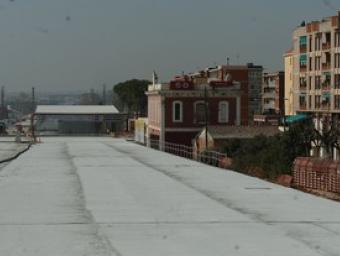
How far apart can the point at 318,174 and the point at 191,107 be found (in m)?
50.4

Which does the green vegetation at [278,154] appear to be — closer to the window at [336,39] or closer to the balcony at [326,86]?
the window at [336,39]

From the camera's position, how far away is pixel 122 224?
1731cm

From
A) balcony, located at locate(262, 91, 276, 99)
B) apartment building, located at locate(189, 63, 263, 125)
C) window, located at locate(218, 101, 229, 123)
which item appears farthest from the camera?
balcony, located at locate(262, 91, 276, 99)

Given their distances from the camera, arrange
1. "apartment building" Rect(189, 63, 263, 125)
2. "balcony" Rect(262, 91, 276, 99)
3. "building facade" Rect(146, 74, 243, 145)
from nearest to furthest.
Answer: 1. "building facade" Rect(146, 74, 243, 145)
2. "apartment building" Rect(189, 63, 263, 125)
3. "balcony" Rect(262, 91, 276, 99)

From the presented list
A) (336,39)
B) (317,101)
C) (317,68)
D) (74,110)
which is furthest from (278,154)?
(74,110)

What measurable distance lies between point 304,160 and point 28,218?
43.9 feet

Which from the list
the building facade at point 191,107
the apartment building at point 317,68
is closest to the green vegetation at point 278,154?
the building facade at point 191,107

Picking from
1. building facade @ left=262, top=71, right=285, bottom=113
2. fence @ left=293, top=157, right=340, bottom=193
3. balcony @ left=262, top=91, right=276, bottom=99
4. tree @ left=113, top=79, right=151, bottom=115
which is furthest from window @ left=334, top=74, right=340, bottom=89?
tree @ left=113, top=79, right=151, bottom=115

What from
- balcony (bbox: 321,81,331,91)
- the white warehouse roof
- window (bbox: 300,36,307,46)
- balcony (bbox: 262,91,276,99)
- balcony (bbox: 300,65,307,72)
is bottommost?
the white warehouse roof

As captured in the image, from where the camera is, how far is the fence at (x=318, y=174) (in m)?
26.0

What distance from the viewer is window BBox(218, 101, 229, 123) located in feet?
261

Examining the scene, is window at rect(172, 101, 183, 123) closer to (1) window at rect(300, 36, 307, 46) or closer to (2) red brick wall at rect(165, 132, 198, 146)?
(2) red brick wall at rect(165, 132, 198, 146)

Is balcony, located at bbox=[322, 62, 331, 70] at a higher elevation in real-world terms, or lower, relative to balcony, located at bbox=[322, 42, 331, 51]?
lower

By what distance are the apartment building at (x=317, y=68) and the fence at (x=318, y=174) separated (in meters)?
51.2
